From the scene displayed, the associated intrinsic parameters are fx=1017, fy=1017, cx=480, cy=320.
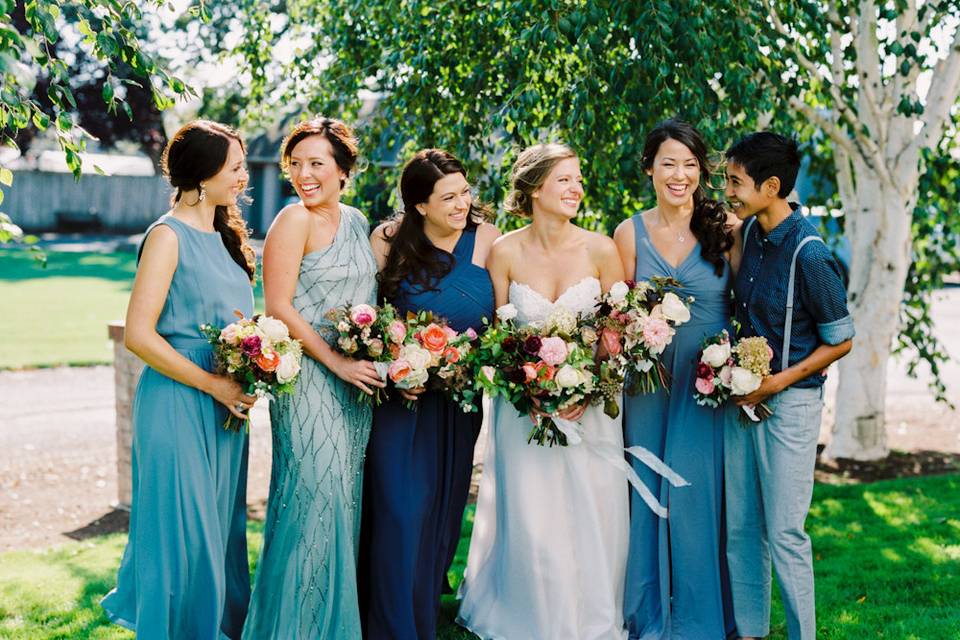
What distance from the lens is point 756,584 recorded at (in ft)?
15.4

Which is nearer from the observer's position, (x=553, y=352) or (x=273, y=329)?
(x=273, y=329)

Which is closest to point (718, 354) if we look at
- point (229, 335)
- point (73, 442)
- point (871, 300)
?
point (229, 335)

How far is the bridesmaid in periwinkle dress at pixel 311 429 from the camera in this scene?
172 inches

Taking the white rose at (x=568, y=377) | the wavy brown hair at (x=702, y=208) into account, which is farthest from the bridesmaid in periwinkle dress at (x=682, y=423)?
the white rose at (x=568, y=377)

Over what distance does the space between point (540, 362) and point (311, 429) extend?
1.04 m

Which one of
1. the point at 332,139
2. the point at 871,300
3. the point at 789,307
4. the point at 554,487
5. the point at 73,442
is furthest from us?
the point at 73,442

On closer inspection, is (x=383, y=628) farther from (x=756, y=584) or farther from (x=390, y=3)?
(x=390, y=3)

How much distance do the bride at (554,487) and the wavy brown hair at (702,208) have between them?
0.39 metres

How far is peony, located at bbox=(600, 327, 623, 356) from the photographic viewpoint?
→ 4.49 metres

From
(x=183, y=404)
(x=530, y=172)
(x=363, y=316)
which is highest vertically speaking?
(x=530, y=172)

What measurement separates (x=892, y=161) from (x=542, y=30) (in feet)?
13.0

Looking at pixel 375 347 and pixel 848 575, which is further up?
pixel 375 347

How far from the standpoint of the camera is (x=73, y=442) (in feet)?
30.6

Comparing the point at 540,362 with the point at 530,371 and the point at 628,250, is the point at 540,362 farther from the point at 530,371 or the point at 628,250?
the point at 628,250
